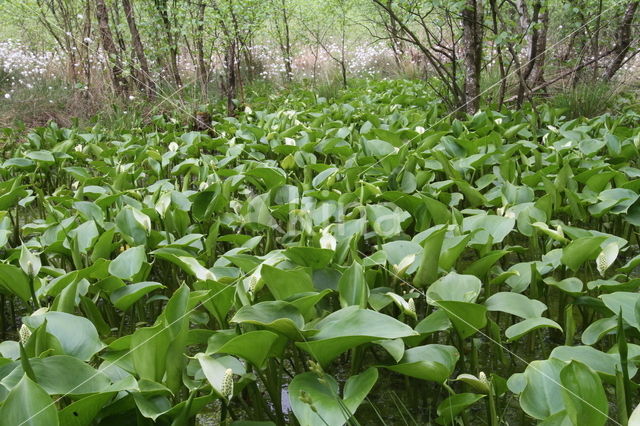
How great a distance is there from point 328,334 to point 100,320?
2.83 feet

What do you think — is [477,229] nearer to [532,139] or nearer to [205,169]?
[205,169]

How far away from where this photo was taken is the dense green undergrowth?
3.94 feet

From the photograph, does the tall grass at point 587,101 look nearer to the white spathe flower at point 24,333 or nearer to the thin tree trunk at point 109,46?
the thin tree trunk at point 109,46

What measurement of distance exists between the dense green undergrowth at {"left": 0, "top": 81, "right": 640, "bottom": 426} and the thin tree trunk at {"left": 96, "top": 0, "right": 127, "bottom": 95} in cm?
349

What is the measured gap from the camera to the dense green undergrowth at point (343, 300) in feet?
3.94

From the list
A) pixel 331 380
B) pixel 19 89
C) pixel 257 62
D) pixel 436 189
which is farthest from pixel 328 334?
pixel 257 62

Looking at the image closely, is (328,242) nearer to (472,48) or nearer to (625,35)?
(472,48)

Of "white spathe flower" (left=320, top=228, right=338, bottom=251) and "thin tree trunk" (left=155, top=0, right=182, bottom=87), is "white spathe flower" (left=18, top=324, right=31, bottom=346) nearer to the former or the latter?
"white spathe flower" (left=320, top=228, right=338, bottom=251)

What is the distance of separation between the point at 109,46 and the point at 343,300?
5788 mm

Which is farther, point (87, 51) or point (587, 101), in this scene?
point (87, 51)

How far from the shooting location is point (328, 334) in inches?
50.3

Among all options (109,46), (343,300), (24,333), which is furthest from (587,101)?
(24,333)

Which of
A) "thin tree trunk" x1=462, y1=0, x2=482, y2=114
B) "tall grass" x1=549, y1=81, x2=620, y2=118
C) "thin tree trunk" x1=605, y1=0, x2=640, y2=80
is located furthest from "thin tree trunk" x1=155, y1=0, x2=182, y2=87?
"thin tree trunk" x1=605, y1=0, x2=640, y2=80

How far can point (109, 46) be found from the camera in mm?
6508
